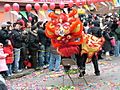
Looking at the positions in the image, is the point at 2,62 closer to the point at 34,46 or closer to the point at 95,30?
the point at 34,46

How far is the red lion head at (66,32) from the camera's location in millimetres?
10062

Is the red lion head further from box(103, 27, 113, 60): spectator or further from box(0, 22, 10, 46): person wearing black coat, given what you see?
box(103, 27, 113, 60): spectator

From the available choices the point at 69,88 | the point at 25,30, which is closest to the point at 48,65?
the point at 25,30

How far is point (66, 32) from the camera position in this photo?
1002 cm

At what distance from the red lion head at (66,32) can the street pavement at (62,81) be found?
1033mm

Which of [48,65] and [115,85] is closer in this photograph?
[115,85]

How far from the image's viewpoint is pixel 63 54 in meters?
10.5

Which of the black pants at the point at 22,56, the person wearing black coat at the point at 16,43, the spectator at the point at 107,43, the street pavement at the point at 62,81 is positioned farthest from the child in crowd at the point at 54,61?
the spectator at the point at 107,43

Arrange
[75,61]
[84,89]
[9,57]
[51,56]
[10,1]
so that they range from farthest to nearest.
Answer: [10,1]
[51,56]
[9,57]
[75,61]
[84,89]

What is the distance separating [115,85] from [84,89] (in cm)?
102

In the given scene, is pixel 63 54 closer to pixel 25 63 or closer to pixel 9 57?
pixel 9 57

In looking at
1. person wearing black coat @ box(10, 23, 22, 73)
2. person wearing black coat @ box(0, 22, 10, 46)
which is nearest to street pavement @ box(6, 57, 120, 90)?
person wearing black coat @ box(10, 23, 22, 73)

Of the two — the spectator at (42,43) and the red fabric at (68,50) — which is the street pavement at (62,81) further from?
the red fabric at (68,50)

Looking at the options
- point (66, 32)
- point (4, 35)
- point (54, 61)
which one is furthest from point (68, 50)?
point (54, 61)
